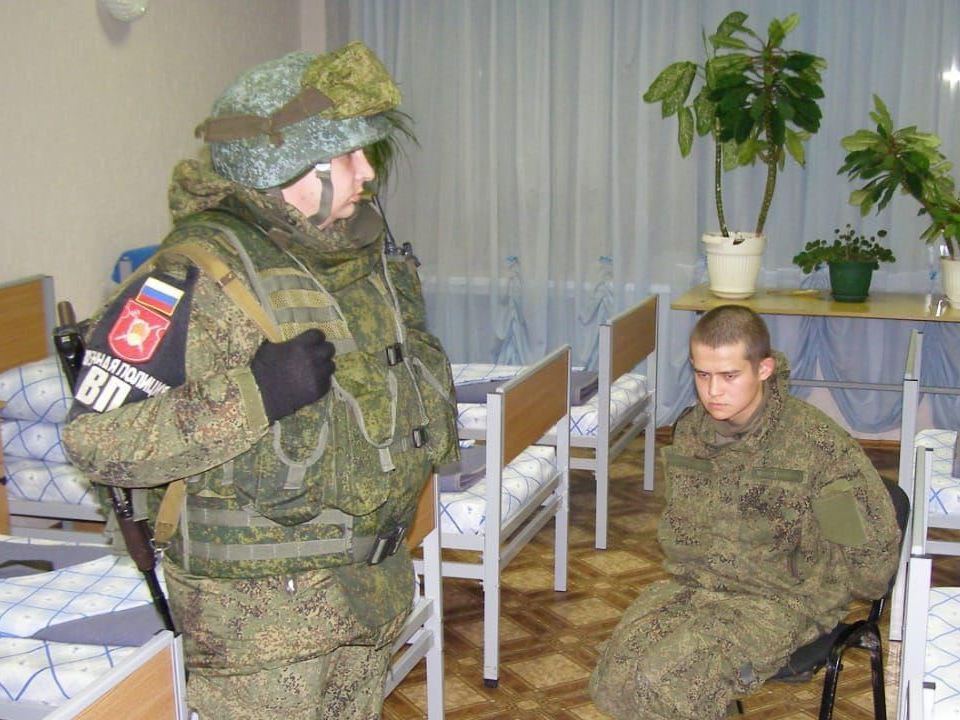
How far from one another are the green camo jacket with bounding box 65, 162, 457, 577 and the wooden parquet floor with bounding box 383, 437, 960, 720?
1.41m

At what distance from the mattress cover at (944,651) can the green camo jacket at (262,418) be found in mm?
980

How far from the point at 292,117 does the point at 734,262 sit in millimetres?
3352

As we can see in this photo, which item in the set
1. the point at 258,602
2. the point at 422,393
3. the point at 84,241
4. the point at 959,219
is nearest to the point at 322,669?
the point at 258,602

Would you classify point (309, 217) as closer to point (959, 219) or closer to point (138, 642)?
point (138, 642)

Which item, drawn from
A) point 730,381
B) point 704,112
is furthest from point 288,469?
point 704,112

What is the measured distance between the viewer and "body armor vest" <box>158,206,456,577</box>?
1.49 metres

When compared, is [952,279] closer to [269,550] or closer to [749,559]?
[749,559]

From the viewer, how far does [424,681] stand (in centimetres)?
304

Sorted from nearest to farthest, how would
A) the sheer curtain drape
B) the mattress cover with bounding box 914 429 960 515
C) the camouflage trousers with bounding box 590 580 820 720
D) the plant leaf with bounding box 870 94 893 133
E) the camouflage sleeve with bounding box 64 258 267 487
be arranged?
the camouflage sleeve with bounding box 64 258 267 487
the camouflage trousers with bounding box 590 580 820 720
the mattress cover with bounding box 914 429 960 515
the plant leaf with bounding box 870 94 893 133
the sheer curtain drape

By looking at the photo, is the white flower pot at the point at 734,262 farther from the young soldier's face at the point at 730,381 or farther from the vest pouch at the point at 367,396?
the vest pouch at the point at 367,396

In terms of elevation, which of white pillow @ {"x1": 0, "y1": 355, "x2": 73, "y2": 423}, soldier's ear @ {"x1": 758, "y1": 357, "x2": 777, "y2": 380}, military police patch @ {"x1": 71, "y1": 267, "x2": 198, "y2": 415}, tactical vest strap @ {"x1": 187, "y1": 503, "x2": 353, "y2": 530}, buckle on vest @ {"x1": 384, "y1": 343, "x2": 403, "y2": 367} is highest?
military police patch @ {"x1": 71, "y1": 267, "x2": 198, "y2": 415}

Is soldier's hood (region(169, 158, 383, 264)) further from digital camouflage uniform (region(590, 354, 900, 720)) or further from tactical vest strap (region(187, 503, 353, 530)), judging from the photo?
digital camouflage uniform (region(590, 354, 900, 720))

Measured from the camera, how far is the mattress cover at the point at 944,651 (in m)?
1.88

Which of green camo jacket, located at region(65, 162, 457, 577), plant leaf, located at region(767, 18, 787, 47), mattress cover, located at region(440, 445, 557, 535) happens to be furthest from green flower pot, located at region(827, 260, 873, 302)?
green camo jacket, located at region(65, 162, 457, 577)
